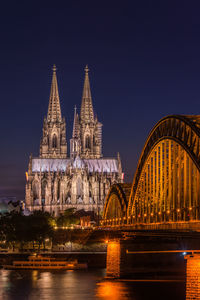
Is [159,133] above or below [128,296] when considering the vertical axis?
above

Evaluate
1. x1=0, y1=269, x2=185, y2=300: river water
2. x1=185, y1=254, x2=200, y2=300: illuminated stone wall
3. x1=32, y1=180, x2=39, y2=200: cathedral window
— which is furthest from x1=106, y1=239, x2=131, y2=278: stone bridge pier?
x1=32, y1=180, x2=39, y2=200: cathedral window

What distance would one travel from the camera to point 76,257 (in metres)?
110

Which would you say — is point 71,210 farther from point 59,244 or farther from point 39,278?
point 39,278

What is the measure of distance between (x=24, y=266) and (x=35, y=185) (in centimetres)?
9242

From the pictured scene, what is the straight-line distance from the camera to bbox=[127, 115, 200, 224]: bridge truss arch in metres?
48.1

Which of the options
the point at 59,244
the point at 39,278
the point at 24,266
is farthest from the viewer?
the point at 59,244

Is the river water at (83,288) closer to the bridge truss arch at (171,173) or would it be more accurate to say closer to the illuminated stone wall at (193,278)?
the bridge truss arch at (171,173)

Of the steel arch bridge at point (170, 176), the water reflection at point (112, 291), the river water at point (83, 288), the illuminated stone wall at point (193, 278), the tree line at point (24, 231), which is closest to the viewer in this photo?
the illuminated stone wall at point (193, 278)

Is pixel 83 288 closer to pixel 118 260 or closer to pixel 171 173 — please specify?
pixel 118 260

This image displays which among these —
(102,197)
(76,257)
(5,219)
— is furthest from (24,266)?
(102,197)

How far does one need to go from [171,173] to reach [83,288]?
20.6 m

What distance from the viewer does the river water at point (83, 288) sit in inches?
2472

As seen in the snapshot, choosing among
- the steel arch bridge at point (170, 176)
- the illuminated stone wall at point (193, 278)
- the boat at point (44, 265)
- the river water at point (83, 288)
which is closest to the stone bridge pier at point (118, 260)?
the river water at point (83, 288)

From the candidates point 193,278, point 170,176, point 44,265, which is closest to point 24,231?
point 44,265
